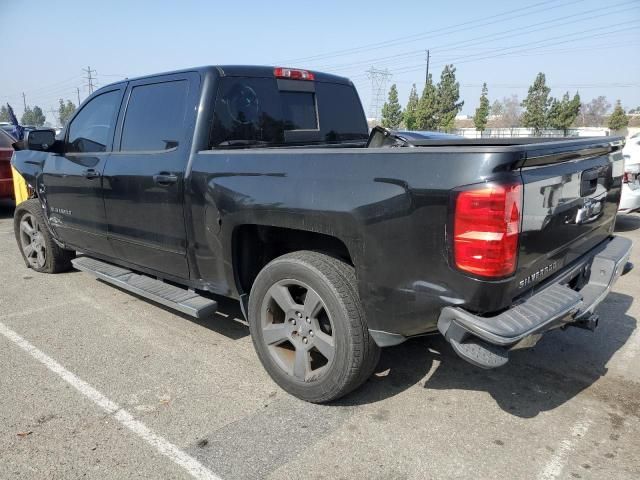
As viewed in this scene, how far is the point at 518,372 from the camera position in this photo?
10.9 ft

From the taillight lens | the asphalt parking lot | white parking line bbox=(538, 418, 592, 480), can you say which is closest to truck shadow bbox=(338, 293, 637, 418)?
the asphalt parking lot

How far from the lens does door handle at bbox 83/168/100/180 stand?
4.14 meters

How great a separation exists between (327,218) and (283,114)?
1.59 meters

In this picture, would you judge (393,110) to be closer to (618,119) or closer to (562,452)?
(618,119)

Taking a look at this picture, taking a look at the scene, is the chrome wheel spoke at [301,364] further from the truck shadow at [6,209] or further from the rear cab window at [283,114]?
the truck shadow at [6,209]

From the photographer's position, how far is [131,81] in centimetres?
403

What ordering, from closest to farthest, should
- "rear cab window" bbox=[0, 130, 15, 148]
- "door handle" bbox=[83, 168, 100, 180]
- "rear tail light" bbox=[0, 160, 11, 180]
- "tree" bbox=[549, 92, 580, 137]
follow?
"door handle" bbox=[83, 168, 100, 180] → "rear tail light" bbox=[0, 160, 11, 180] → "rear cab window" bbox=[0, 130, 15, 148] → "tree" bbox=[549, 92, 580, 137]

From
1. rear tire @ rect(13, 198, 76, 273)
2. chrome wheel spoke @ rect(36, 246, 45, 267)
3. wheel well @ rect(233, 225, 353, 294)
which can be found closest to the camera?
wheel well @ rect(233, 225, 353, 294)

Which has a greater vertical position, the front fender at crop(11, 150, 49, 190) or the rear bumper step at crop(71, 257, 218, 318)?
the front fender at crop(11, 150, 49, 190)

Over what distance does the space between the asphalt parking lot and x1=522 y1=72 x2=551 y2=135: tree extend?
180ft

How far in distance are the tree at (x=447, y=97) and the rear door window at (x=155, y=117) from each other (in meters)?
54.6

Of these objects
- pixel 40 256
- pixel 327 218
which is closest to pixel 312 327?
pixel 327 218

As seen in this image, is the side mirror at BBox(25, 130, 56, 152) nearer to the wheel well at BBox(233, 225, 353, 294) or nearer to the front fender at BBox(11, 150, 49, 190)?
the front fender at BBox(11, 150, 49, 190)

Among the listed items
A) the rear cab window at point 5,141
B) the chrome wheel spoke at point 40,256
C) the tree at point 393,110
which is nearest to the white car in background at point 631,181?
the chrome wheel spoke at point 40,256
